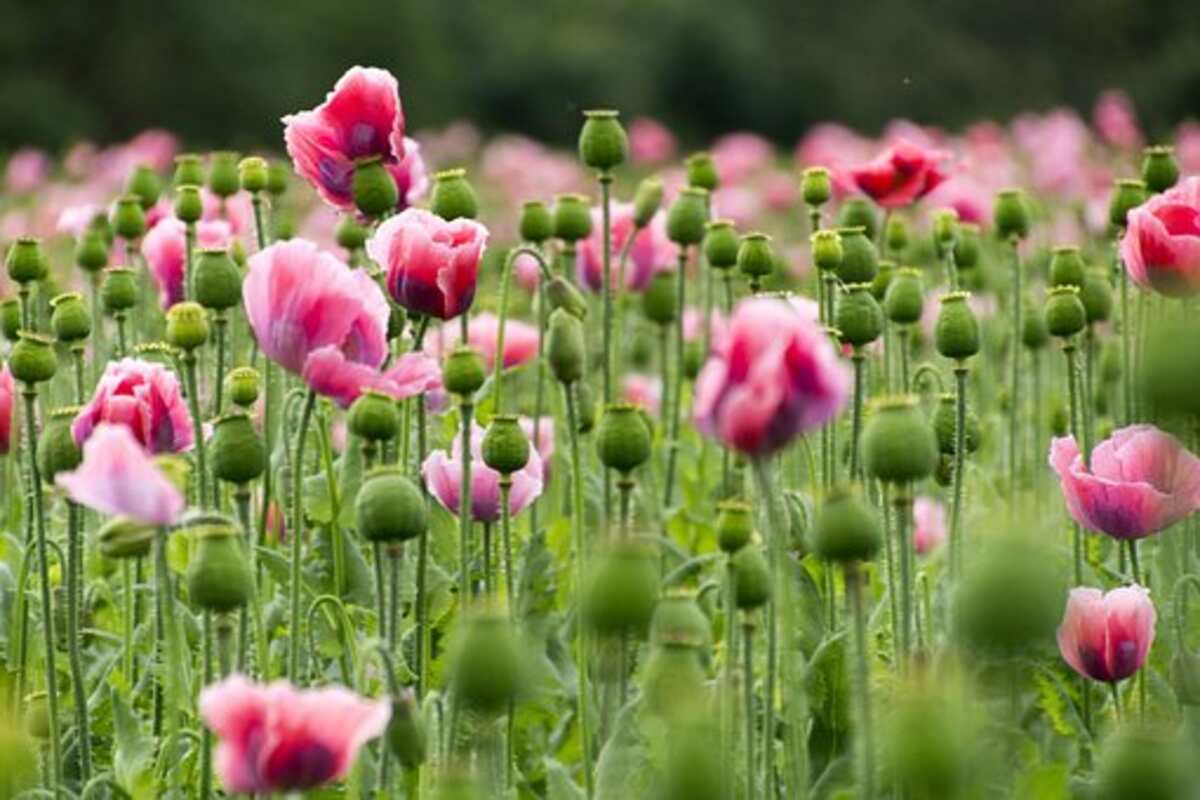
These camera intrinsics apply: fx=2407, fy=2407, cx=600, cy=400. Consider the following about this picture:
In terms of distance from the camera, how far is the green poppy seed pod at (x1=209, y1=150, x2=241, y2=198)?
3395 mm

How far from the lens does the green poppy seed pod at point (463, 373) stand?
226cm

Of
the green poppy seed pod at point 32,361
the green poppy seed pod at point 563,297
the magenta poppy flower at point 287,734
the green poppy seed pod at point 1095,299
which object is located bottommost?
the magenta poppy flower at point 287,734

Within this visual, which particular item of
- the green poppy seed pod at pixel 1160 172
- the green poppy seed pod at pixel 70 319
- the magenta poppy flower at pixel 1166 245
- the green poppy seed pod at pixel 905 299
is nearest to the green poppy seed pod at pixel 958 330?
the magenta poppy flower at pixel 1166 245

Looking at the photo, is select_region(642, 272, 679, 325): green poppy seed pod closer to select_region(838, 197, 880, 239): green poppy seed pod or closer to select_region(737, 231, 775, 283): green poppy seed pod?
select_region(838, 197, 880, 239): green poppy seed pod

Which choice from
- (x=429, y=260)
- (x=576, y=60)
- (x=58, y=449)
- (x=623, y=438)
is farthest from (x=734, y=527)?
(x=576, y=60)

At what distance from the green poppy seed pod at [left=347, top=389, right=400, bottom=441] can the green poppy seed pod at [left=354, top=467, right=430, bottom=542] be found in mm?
150

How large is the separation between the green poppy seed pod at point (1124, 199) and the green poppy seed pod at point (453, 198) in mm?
854

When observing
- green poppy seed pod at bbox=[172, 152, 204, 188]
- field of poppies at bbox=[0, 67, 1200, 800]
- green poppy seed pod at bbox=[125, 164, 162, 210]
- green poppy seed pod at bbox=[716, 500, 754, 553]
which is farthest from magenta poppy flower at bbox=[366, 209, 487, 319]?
green poppy seed pod at bbox=[125, 164, 162, 210]

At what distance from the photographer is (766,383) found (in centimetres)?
165

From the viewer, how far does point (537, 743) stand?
8.97 feet

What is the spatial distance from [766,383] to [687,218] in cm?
157

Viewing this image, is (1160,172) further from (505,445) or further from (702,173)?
(505,445)

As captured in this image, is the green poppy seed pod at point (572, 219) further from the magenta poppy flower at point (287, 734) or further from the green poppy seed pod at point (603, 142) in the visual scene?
the magenta poppy flower at point (287, 734)

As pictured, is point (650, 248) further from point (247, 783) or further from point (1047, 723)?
point (247, 783)
